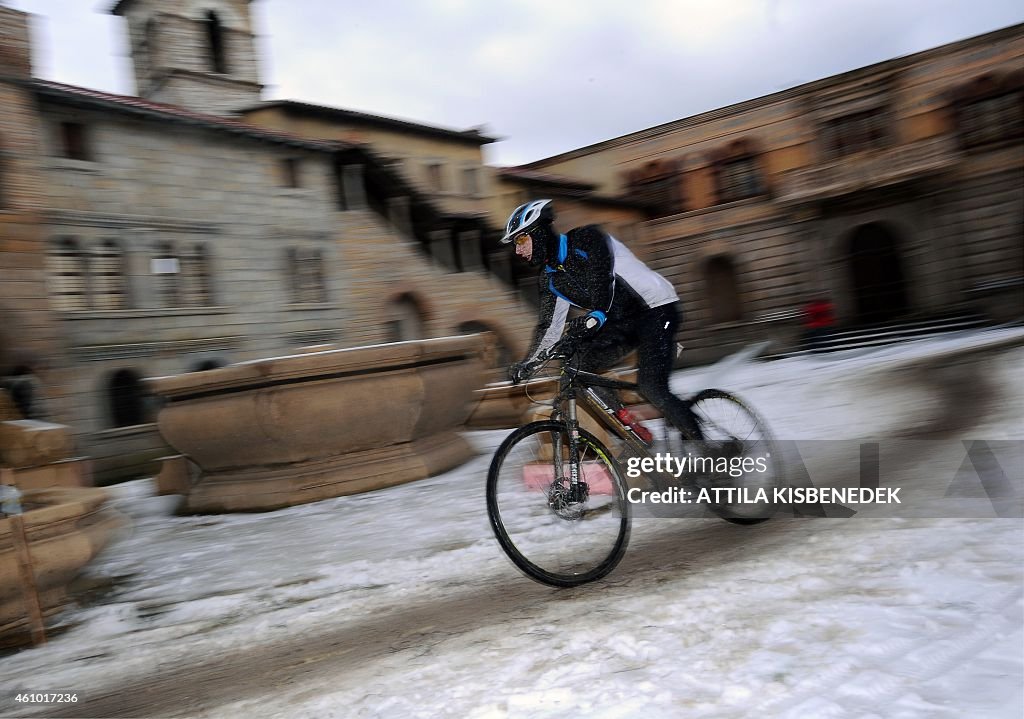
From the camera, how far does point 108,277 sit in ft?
38.9

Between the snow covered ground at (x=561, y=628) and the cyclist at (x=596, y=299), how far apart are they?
0.93 m

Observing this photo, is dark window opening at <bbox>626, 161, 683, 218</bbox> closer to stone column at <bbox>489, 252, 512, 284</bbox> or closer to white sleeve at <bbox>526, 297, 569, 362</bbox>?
stone column at <bbox>489, 252, 512, 284</bbox>

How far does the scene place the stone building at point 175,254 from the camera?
10.6m

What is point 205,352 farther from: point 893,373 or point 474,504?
point 893,373

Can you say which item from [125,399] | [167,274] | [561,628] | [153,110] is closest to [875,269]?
[167,274]

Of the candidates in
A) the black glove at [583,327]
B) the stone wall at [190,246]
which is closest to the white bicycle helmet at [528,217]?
the black glove at [583,327]

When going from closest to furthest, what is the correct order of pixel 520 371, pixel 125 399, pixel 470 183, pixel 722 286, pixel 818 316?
pixel 520 371 → pixel 125 399 → pixel 818 316 → pixel 470 183 → pixel 722 286

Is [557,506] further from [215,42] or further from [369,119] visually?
[215,42]

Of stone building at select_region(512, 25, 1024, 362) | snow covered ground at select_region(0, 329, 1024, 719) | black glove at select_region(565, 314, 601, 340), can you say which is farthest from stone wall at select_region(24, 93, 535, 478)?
black glove at select_region(565, 314, 601, 340)

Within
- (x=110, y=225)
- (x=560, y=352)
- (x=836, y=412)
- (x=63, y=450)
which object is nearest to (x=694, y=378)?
(x=836, y=412)

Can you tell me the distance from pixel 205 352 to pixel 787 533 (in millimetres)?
10916

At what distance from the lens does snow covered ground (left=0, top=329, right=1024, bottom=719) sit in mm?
2094

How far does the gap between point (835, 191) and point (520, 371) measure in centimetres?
2162

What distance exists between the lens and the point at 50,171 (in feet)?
36.5
